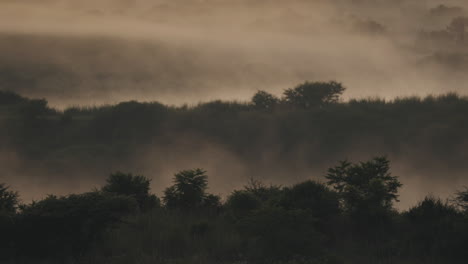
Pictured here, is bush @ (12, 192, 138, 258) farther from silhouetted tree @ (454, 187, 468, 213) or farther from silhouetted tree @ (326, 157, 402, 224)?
silhouetted tree @ (454, 187, 468, 213)

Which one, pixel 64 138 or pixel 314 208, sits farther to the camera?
pixel 64 138

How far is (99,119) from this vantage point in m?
71.2

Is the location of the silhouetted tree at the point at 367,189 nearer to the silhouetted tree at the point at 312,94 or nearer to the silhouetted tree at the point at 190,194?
the silhouetted tree at the point at 190,194

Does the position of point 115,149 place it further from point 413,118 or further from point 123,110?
point 413,118

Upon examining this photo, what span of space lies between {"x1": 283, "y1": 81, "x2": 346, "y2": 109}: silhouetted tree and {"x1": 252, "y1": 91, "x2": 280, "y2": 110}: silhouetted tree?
70.2 inches

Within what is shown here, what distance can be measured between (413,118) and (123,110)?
1471 inches

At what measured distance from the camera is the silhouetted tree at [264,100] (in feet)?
→ 258

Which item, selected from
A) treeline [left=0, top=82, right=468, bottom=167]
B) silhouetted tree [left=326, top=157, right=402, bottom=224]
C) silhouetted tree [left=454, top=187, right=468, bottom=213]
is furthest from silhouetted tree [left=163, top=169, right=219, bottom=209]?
treeline [left=0, top=82, right=468, bottom=167]

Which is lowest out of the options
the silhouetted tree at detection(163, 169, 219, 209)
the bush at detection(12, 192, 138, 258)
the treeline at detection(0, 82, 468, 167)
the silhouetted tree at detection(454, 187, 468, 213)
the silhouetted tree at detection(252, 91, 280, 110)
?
the bush at detection(12, 192, 138, 258)

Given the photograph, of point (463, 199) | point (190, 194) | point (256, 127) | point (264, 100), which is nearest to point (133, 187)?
point (190, 194)

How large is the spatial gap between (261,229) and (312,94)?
63.5 metres

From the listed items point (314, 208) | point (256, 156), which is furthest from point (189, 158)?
point (314, 208)

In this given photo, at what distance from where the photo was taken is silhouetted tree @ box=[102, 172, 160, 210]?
22172mm

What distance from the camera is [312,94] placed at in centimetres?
Answer: 7806
